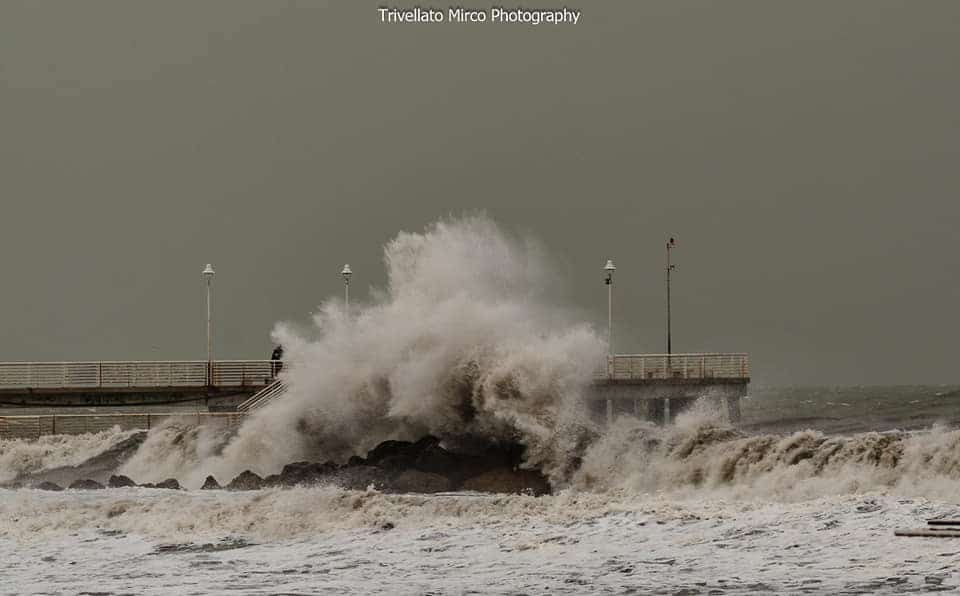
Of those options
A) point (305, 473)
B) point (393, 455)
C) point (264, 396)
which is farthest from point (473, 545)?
point (264, 396)

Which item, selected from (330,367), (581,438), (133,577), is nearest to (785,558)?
(133,577)

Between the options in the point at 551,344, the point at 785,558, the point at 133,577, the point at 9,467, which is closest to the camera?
the point at 785,558

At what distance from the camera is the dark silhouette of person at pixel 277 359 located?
140 feet

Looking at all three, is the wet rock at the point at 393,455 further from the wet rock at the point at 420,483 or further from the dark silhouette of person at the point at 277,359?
the dark silhouette of person at the point at 277,359

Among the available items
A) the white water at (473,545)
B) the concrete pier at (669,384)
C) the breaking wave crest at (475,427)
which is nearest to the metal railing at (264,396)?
the breaking wave crest at (475,427)

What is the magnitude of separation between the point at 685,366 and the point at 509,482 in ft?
56.3

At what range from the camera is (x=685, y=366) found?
43781 mm

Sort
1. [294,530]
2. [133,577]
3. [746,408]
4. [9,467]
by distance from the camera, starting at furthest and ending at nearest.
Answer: [746,408] < [9,467] < [294,530] < [133,577]

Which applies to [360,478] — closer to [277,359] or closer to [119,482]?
[119,482]

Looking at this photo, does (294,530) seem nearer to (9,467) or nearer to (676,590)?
(676,590)

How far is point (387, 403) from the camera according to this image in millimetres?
33500

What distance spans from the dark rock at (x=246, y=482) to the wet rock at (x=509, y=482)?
18.7 ft

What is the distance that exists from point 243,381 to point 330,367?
8.82 metres

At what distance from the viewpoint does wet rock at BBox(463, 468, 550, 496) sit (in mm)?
27219
